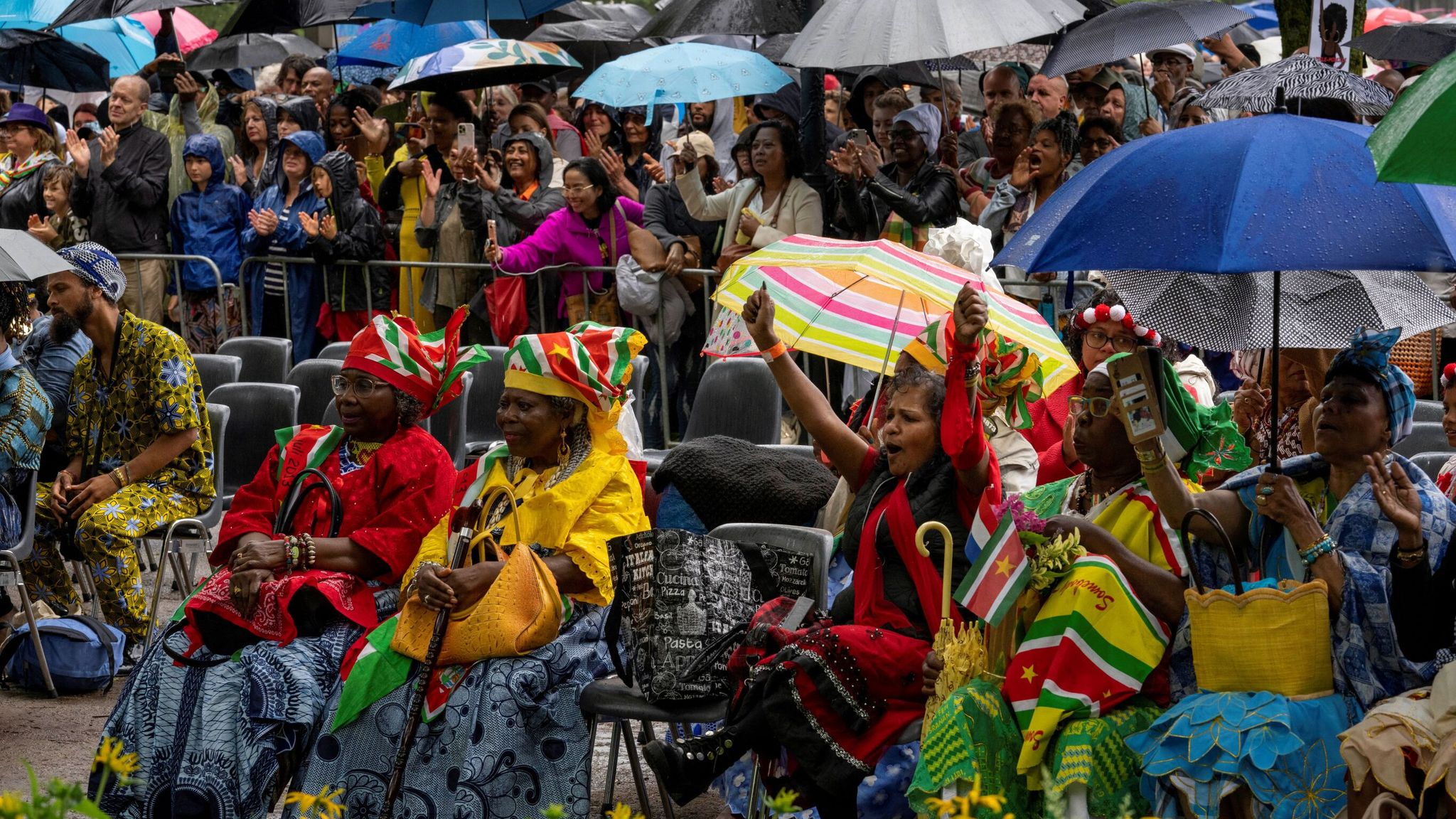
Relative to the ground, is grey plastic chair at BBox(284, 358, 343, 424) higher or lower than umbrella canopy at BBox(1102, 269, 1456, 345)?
lower

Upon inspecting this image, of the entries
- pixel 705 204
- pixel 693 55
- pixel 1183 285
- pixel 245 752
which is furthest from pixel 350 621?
pixel 693 55

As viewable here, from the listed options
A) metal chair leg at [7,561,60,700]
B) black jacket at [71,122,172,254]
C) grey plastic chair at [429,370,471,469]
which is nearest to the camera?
metal chair leg at [7,561,60,700]

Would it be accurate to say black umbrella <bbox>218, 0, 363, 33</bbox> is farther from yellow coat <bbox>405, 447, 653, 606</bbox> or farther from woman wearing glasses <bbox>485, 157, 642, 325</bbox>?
yellow coat <bbox>405, 447, 653, 606</bbox>

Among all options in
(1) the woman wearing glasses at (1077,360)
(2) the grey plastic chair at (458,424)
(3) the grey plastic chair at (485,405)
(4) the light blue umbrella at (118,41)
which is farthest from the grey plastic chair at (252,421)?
(4) the light blue umbrella at (118,41)

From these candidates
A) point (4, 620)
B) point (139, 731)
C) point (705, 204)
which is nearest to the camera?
point (139, 731)

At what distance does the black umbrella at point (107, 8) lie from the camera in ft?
35.6

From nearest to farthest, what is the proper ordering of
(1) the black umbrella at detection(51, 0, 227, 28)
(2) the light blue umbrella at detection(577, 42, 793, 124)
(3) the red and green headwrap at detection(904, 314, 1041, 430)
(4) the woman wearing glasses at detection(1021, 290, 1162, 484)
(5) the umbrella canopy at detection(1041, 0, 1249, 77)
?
1. (4) the woman wearing glasses at detection(1021, 290, 1162, 484)
2. (3) the red and green headwrap at detection(904, 314, 1041, 430)
3. (5) the umbrella canopy at detection(1041, 0, 1249, 77)
4. (2) the light blue umbrella at detection(577, 42, 793, 124)
5. (1) the black umbrella at detection(51, 0, 227, 28)

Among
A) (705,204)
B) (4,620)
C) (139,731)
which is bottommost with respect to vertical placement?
(4,620)

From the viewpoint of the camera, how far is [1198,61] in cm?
1120

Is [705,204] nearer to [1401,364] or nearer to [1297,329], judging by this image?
[1401,364]

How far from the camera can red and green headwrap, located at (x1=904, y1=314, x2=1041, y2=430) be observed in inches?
190

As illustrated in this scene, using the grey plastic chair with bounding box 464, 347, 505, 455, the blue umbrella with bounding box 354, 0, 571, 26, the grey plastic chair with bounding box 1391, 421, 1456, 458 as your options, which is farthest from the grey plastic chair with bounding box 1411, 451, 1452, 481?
the blue umbrella with bounding box 354, 0, 571, 26

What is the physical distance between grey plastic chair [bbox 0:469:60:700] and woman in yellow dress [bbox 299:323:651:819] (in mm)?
2274

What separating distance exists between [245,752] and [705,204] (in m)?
4.81
